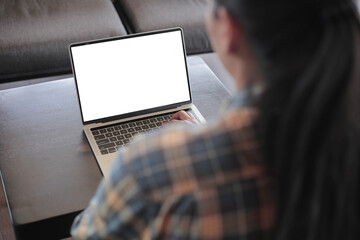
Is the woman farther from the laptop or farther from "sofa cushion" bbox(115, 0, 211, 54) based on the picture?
"sofa cushion" bbox(115, 0, 211, 54)

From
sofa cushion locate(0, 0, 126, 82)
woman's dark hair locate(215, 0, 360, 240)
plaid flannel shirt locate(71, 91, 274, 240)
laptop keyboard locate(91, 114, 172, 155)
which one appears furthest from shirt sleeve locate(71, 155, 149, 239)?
sofa cushion locate(0, 0, 126, 82)

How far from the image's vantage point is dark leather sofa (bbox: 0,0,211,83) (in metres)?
2.19

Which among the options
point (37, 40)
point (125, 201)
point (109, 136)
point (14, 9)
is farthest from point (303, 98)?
point (14, 9)

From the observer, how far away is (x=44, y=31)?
2225 millimetres

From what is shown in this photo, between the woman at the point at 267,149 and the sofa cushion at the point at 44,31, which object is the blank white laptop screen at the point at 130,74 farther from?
the sofa cushion at the point at 44,31

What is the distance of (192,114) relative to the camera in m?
1.45

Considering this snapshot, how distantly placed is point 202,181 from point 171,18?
70.8 inches

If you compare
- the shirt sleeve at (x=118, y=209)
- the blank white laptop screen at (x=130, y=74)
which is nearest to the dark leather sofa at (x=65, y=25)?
the blank white laptop screen at (x=130, y=74)

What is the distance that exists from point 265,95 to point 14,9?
189 cm

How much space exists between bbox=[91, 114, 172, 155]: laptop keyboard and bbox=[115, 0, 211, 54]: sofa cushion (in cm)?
97

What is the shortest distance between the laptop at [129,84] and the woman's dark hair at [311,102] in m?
0.76

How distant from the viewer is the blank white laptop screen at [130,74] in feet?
4.58

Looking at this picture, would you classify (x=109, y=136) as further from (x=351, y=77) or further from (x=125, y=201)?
(x=351, y=77)

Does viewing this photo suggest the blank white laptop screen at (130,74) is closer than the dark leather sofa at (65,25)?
Yes
